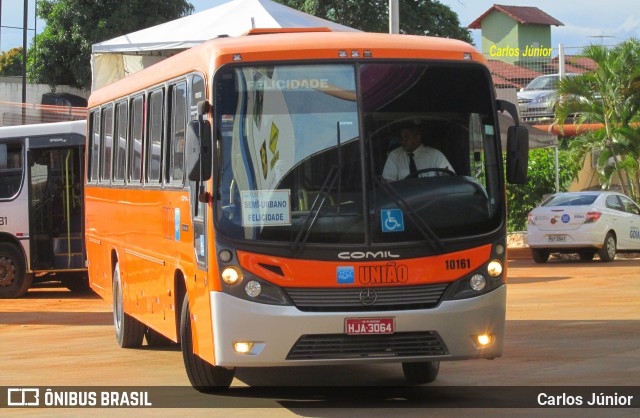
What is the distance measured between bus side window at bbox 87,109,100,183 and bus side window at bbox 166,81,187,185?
4.92 meters

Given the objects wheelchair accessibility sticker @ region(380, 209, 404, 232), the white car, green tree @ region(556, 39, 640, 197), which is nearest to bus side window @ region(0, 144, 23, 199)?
the white car

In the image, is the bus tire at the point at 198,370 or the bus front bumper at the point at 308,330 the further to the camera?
the bus tire at the point at 198,370

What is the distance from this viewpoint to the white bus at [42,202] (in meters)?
22.1

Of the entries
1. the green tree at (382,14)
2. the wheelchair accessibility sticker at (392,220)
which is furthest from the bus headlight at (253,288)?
the green tree at (382,14)

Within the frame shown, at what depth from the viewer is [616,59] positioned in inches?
1352

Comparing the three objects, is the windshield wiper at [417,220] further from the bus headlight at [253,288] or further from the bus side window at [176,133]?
the bus side window at [176,133]

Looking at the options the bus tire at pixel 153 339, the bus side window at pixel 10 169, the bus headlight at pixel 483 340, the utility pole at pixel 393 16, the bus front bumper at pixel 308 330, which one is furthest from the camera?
the utility pole at pixel 393 16

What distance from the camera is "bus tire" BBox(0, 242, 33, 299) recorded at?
882 inches

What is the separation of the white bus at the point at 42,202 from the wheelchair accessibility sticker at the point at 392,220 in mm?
12837

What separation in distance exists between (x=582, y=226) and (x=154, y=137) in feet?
55.6

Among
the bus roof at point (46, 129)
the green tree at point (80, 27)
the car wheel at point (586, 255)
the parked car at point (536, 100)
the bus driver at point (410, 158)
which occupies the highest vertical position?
the green tree at point (80, 27)

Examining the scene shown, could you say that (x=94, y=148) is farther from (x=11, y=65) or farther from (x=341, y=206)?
(x=11, y=65)

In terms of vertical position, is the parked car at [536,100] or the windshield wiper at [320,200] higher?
the parked car at [536,100]

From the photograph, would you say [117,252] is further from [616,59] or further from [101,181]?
[616,59]
